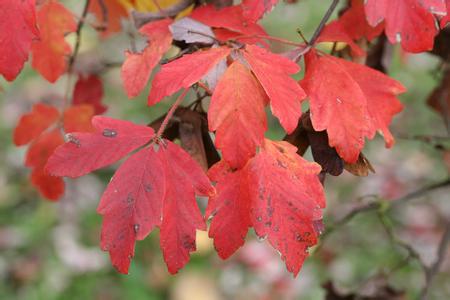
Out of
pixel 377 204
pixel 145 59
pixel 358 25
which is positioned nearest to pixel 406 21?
pixel 358 25

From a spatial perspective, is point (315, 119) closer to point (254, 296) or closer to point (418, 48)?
point (418, 48)

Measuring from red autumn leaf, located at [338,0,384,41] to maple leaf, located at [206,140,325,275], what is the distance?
0.29 metres

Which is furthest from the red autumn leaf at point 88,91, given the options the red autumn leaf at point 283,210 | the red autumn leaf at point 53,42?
the red autumn leaf at point 283,210

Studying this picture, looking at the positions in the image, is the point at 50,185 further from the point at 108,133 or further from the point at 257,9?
the point at 257,9

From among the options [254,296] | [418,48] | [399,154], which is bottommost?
[254,296]

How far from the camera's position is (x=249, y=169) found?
2.74 feet

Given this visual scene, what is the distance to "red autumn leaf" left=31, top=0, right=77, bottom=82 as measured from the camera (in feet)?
3.51

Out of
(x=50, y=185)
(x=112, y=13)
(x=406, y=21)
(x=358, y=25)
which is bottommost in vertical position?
(x=50, y=185)

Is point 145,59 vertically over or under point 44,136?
over

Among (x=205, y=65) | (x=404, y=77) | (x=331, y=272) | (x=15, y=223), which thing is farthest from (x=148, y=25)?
(x=404, y=77)

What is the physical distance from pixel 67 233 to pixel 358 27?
7.49ft

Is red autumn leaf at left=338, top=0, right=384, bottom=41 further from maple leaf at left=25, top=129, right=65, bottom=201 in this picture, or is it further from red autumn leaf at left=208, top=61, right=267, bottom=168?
Result: maple leaf at left=25, top=129, right=65, bottom=201

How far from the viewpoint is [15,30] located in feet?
2.85

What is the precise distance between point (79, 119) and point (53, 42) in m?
0.15
